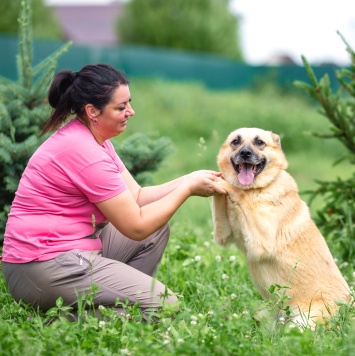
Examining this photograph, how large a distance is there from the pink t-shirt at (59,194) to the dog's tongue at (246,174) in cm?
91

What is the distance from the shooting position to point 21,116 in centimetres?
471

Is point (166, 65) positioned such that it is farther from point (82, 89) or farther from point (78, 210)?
point (78, 210)

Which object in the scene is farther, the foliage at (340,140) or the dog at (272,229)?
the foliage at (340,140)

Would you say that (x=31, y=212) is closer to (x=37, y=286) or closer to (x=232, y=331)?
(x=37, y=286)

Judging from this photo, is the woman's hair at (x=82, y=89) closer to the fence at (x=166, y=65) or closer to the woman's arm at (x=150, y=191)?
the woman's arm at (x=150, y=191)

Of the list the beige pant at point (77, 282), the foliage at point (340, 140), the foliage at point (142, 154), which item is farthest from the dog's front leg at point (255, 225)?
the foliage at point (340, 140)

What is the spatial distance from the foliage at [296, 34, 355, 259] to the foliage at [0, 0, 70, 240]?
6.83ft

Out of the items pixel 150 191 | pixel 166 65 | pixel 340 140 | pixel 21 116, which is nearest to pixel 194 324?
pixel 150 191

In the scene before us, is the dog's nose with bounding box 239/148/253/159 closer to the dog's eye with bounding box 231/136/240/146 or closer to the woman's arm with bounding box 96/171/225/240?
the dog's eye with bounding box 231/136/240/146

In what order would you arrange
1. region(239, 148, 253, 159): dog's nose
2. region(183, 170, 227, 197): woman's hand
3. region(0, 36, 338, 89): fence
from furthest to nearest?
region(0, 36, 338, 89): fence
region(239, 148, 253, 159): dog's nose
region(183, 170, 227, 197): woman's hand

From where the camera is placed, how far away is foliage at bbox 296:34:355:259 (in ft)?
16.8

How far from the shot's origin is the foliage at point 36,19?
68.0ft

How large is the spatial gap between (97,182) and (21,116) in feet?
5.34

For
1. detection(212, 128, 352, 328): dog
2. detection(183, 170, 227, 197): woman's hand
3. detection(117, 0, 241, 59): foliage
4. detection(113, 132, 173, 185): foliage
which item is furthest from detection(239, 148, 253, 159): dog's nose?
detection(117, 0, 241, 59): foliage
